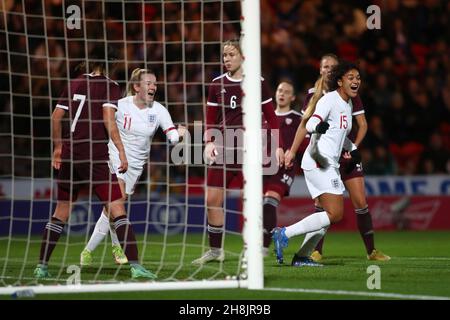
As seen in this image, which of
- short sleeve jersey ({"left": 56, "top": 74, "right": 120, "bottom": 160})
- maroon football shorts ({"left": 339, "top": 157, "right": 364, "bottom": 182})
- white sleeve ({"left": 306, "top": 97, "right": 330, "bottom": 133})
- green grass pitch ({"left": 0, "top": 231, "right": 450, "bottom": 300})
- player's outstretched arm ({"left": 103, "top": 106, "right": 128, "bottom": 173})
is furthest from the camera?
maroon football shorts ({"left": 339, "top": 157, "right": 364, "bottom": 182})

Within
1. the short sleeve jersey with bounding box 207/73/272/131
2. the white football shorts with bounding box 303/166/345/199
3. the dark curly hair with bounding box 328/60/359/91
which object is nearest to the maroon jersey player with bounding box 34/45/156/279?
the short sleeve jersey with bounding box 207/73/272/131

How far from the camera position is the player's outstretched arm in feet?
26.9

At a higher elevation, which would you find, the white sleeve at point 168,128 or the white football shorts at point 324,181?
the white sleeve at point 168,128

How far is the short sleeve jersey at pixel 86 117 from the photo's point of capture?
328 inches

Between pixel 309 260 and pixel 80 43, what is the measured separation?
614 cm

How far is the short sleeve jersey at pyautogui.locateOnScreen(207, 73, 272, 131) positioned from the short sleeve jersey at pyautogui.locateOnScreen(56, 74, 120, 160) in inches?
59.5

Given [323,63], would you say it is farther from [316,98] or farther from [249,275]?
[249,275]

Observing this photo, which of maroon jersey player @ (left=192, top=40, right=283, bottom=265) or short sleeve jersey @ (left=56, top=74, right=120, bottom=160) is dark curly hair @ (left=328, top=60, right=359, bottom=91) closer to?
maroon jersey player @ (left=192, top=40, right=283, bottom=265)

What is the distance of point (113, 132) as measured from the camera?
324 inches

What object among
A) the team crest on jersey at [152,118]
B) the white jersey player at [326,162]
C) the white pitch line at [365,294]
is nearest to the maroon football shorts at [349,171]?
the white jersey player at [326,162]

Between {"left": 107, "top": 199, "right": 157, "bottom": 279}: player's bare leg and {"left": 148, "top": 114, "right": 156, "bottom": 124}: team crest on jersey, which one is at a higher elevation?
{"left": 148, "top": 114, "right": 156, "bottom": 124}: team crest on jersey

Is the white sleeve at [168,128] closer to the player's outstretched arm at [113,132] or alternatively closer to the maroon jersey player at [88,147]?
the maroon jersey player at [88,147]

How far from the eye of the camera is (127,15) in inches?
609

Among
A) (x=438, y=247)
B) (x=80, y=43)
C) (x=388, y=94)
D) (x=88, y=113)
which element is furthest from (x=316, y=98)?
(x=388, y=94)
